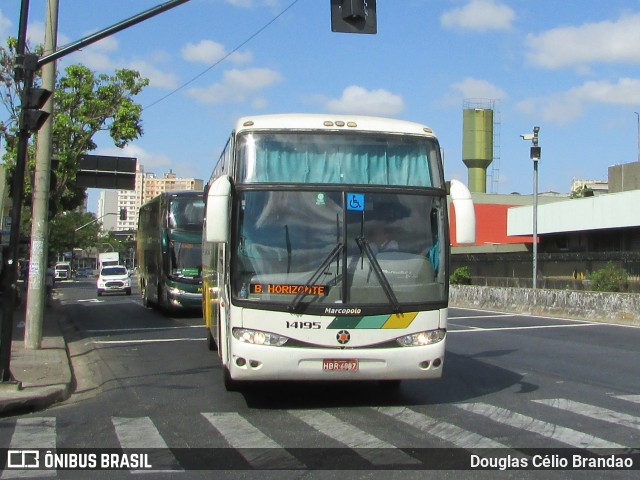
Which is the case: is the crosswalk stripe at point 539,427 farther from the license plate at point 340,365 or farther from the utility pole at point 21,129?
the utility pole at point 21,129

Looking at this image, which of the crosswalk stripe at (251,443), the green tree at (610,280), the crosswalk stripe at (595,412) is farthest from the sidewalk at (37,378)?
the green tree at (610,280)

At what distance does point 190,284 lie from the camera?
24.2 meters

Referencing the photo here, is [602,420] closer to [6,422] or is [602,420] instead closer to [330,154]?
[330,154]

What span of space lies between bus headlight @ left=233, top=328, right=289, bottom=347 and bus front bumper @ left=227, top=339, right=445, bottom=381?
0.05 meters

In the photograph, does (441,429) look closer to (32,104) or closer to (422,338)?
(422,338)

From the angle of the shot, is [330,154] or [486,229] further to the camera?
[486,229]

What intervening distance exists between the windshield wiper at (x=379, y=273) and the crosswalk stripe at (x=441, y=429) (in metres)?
1.20

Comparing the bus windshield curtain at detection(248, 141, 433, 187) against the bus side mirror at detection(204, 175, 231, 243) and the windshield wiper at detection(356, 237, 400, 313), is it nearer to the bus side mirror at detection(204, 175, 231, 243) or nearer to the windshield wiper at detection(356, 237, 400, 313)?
the bus side mirror at detection(204, 175, 231, 243)

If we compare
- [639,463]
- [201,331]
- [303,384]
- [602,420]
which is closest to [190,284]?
[201,331]

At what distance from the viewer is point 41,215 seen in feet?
46.7

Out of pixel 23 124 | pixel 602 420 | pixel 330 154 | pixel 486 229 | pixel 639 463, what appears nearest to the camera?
pixel 639 463

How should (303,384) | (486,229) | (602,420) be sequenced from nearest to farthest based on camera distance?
1. (602,420)
2. (303,384)
3. (486,229)

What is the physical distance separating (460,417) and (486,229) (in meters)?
52.8

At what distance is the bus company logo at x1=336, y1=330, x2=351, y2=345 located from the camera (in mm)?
8875
